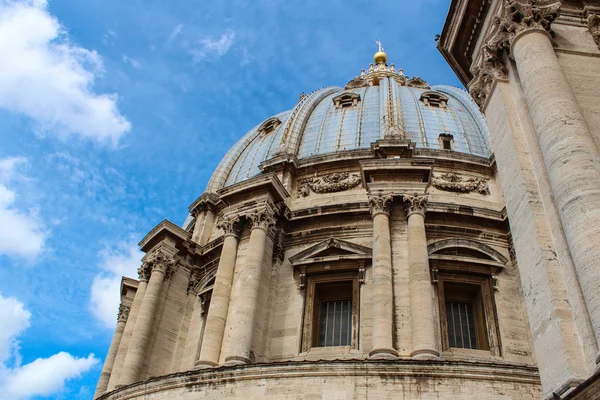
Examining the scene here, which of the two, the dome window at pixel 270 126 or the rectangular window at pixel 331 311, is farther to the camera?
the dome window at pixel 270 126

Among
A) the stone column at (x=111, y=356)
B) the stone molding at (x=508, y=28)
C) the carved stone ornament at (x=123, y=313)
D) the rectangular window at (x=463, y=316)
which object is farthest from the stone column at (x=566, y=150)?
the carved stone ornament at (x=123, y=313)

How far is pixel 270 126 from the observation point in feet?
110

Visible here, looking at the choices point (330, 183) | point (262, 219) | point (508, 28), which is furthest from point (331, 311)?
point (508, 28)

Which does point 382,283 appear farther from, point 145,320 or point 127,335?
point 127,335

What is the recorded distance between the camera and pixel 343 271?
66.3ft

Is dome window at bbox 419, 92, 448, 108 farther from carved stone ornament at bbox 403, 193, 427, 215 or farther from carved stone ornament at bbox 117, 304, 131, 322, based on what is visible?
carved stone ornament at bbox 117, 304, 131, 322

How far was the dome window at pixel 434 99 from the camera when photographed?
108ft

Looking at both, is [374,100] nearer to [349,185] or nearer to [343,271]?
[349,185]

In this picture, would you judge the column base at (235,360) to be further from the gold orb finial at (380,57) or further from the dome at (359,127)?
the gold orb finial at (380,57)

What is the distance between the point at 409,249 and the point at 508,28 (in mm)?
9713

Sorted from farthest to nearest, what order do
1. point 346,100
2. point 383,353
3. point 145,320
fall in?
point 346,100 < point 145,320 < point 383,353

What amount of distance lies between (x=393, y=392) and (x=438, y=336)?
16.6 ft

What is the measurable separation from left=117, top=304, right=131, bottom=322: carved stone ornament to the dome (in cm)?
739

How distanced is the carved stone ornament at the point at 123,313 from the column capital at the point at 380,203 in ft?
49.7
